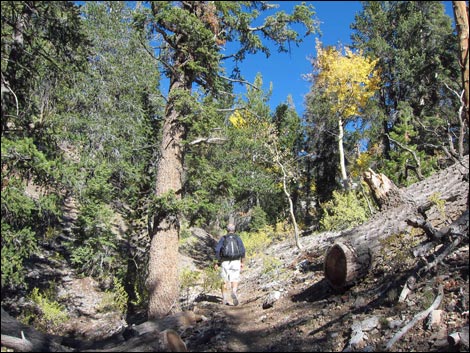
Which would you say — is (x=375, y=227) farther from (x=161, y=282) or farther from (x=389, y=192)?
(x=161, y=282)

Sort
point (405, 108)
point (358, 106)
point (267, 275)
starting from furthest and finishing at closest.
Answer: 1. point (405, 108)
2. point (358, 106)
3. point (267, 275)

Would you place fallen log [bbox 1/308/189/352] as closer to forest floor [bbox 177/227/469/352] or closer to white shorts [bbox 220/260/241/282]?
forest floor [bbox 177/227/469/352]

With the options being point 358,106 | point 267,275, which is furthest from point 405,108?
point 267,275

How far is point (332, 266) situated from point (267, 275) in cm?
383

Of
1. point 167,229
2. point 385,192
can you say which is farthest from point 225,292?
point 385,192

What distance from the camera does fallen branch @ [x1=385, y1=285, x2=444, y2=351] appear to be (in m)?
4.37

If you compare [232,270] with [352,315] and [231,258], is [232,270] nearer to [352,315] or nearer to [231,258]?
[231,258]

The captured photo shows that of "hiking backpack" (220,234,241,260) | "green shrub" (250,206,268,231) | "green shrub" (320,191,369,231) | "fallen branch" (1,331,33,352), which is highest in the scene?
"green shrub" (250,206,268,231)

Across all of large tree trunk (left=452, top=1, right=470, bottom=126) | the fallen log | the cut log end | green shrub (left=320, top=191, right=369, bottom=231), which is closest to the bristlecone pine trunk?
the cut log end

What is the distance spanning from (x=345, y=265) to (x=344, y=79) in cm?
1468

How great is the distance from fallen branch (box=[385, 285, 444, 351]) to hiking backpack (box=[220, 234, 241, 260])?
423 centimetres

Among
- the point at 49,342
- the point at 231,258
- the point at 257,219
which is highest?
the point at 257,219

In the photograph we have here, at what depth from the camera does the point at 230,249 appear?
8281 millimetres

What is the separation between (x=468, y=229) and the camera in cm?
531
